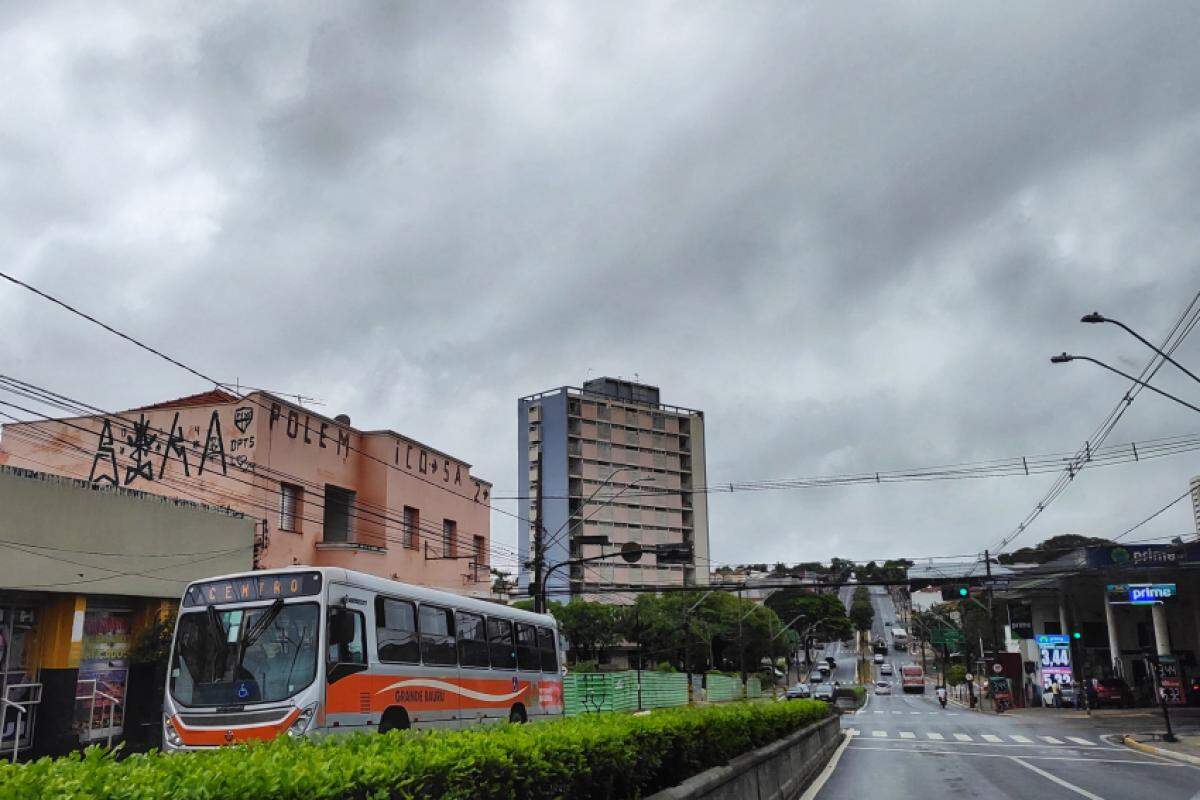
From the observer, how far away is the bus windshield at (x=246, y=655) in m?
14.0

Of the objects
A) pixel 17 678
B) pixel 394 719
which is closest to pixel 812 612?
pixel 17 678

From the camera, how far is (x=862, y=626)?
6914 inches

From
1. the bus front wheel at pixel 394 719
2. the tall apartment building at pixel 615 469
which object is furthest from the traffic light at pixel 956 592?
the tall apartment building at pixel 615 469

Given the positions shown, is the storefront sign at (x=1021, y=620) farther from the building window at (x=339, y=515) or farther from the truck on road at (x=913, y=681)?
the building window at (x=339, y=515)

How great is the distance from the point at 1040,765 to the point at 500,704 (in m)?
12.3

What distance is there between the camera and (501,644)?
20812 mm

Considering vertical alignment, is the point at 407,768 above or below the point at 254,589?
below

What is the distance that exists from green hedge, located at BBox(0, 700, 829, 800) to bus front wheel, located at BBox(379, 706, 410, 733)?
7.35 metres

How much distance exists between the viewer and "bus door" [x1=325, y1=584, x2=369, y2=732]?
1414 cm

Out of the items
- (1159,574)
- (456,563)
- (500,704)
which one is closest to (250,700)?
(500,704)

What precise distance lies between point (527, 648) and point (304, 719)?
30.6 ft

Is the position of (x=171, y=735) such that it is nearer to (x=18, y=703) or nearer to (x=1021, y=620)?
(x=18, y=703)

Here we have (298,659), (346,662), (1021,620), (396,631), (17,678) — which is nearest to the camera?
(298,659)

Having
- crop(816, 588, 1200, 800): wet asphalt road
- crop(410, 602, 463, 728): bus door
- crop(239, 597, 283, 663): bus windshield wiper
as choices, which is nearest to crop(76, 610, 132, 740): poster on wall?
crop(239, 597, 283, 663): bus windshield wiper
